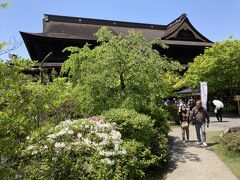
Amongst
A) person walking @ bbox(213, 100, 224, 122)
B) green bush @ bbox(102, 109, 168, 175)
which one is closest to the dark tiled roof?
person walking @ bbox(213, 100, 224, 122)

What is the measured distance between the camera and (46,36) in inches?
963

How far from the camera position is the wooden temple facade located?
2528cm

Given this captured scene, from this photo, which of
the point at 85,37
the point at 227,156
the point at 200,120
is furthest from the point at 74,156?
the point at 85,37

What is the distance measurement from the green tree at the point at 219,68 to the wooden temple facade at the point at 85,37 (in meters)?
4.43

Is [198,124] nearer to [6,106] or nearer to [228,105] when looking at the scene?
[6,106]

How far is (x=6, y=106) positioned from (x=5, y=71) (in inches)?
24.3

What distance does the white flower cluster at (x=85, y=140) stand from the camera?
23.2 ft

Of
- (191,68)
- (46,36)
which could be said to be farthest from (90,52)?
(191,68)

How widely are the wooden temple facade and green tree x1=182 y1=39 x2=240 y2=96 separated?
4435 millimetres

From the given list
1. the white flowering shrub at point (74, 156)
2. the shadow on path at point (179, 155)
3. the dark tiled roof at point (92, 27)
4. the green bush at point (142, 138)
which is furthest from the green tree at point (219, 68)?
the white flowering shrub at point (74, 156)

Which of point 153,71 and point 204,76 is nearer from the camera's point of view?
point 153,71

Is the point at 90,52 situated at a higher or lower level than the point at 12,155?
higher

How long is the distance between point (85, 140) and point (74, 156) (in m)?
0.50

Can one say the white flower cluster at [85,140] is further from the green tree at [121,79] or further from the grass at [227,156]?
the grass at [227,156]
